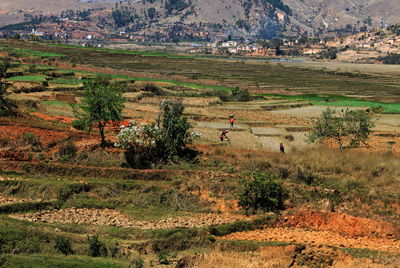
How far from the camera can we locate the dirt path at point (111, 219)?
665 inches

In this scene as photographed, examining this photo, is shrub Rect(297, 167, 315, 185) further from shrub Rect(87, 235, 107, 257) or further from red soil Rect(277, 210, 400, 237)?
shrub Rect(87, 235, 107, 257)

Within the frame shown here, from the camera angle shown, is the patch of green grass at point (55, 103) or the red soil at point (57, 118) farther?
the patch of green grass at point (55, 103)

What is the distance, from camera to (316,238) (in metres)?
16.9

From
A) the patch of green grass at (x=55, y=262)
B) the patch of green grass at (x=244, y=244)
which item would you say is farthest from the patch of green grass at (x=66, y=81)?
the patch of green grass at (x=55, y=262)

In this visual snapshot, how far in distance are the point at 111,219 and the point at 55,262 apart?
5.48 meters

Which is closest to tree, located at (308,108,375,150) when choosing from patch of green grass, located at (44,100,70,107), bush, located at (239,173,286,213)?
bush, located at (239,173,286,213)

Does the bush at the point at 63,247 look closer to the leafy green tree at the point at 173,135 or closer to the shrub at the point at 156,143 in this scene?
the shrub at the point at 156,143

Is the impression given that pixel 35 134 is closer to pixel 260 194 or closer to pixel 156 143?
pixel 156 143

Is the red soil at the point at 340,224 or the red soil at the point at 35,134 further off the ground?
the red soil at the point at 35,134

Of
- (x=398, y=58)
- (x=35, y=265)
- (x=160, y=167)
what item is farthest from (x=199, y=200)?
(x=398, y=58)

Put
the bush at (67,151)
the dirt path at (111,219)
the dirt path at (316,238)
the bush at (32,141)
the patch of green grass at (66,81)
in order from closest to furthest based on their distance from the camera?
1. the dirt path at (316,238)
2. the dirt path at (111,219)
3. the bush at (67,151)
4. the bush at (32,141)
5. the patch of green grass at (66,81)

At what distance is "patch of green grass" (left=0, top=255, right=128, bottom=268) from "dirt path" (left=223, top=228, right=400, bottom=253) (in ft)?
17.7

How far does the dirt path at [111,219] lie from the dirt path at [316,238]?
1.40m

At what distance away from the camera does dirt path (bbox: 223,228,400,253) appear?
1627 cm
